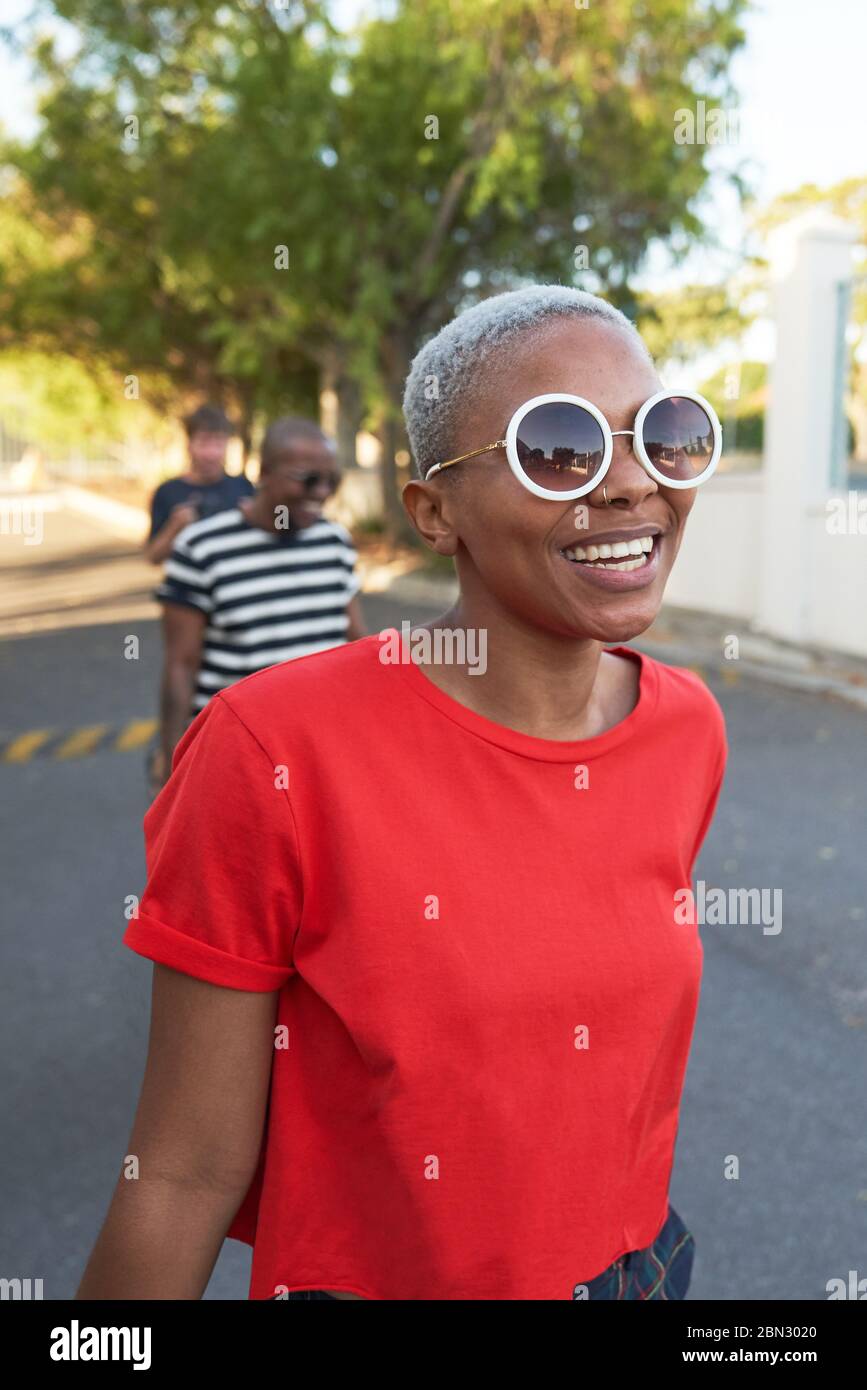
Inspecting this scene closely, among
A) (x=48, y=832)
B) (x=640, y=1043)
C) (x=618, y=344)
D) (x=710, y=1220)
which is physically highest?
(x=618, y=344)

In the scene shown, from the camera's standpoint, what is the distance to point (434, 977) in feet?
4.66

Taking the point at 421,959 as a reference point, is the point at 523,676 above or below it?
above

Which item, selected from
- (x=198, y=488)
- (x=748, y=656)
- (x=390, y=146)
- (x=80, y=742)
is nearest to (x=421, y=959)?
(x=198, y=488)

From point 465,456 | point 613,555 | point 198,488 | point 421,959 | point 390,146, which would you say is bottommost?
point 421,959

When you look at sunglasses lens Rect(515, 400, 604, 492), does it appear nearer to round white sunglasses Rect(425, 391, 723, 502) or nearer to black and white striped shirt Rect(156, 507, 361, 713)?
round white sunglasses Rect(425, 391, 723, 502)

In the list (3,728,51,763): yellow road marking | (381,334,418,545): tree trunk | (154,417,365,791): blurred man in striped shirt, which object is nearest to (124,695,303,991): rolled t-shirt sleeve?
(154,417,365,791): blurred man in striped shirt

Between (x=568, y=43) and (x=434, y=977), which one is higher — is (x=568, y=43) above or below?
above

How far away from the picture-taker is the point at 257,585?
429 cm

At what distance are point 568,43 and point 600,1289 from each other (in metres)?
15.8

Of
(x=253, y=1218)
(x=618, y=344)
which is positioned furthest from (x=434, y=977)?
(x=618, y=344)

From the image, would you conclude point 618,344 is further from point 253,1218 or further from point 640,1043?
point 253,1218

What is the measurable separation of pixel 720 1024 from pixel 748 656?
24.2ft

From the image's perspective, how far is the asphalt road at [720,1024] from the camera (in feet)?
11.5

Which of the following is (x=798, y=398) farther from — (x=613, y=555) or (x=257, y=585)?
(x=613, y=555)
